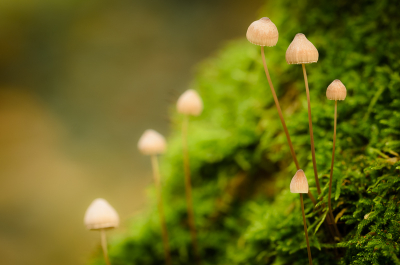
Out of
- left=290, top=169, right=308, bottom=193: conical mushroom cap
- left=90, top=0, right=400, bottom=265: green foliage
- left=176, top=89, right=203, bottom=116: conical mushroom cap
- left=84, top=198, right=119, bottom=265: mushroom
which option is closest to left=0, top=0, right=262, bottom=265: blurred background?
left=90, top=0, right=400, bottom=265: green foliage

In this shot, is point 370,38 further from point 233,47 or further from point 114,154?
point 114,154

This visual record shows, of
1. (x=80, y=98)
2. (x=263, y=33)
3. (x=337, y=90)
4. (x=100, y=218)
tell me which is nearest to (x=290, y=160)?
(x=337, y=90)

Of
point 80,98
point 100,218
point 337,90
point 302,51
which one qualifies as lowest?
point 100,218

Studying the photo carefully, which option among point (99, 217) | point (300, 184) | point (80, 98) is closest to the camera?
point (300, 184)

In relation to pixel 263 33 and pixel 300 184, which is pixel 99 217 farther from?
pixel 263 33

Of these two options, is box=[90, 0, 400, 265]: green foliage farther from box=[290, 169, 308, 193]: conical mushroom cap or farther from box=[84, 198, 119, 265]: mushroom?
box=[84, 198, 119, 265]: mushroom
